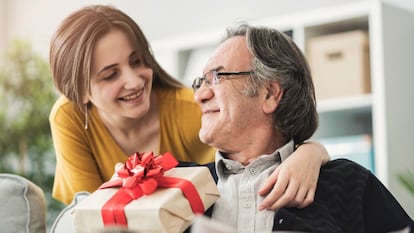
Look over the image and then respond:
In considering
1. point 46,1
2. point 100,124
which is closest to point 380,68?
point 100,124

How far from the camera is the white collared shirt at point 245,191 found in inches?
67.3

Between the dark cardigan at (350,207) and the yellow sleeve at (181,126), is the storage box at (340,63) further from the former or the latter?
the dark cardigan at (350,207)

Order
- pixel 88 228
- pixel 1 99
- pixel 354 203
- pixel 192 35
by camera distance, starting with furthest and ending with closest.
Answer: pixel 1 99
pixel 192 35
pixel 354 203
pixel 88 228

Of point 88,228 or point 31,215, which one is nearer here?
point 88,228

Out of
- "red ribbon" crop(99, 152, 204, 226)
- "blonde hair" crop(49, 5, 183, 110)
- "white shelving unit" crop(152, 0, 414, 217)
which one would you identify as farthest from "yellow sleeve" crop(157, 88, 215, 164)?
"white shelving unit" crop(152, 0, 414, 217)

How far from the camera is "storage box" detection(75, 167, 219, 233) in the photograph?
1.51m

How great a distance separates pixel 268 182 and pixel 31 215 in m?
0.58

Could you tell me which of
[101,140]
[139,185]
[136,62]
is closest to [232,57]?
[136,62]

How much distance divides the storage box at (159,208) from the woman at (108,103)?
1.84ft

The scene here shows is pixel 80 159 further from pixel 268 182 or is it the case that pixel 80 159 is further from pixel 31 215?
pixel 268 182

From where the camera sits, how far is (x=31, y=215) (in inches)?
70.5

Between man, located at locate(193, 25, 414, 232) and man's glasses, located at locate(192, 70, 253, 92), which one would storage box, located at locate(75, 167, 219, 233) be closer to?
man, located at locate(193, 25, 414, 232)

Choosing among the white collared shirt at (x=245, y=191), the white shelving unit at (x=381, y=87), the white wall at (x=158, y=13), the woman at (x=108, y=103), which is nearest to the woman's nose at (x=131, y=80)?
the woman at (x=108, y=103)

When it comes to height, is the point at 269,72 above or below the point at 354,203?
above
